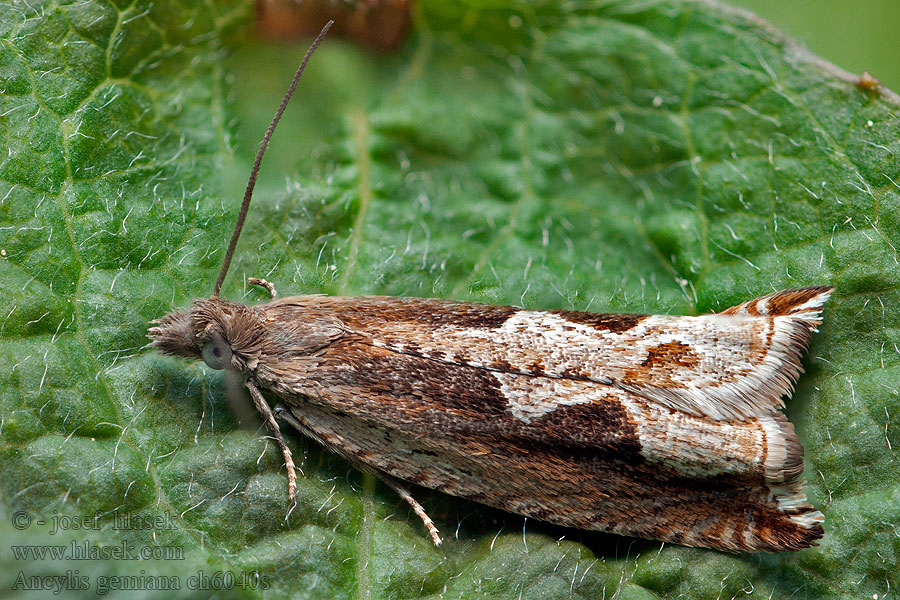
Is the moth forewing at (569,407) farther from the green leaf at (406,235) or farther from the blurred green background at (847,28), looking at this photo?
the blurred green background at (847,28)

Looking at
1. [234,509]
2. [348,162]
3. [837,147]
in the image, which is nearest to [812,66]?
[837,147]

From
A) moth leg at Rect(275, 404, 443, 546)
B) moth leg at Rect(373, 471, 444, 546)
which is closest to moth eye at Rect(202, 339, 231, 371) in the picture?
moth leg at Rect(275, 404, 443, 546)

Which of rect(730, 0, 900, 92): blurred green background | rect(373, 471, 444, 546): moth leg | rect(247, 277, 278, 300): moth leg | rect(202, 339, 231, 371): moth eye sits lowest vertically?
rect(373, 471, 444, 546): moth leg

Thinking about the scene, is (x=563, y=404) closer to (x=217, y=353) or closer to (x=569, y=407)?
(x=569, y=407)

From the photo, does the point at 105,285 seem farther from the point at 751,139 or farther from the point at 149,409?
the point at 751,139

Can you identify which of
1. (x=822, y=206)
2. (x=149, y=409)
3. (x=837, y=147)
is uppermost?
(x=837, y=147)

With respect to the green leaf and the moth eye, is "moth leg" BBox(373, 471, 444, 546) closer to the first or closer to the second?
the green leaf
